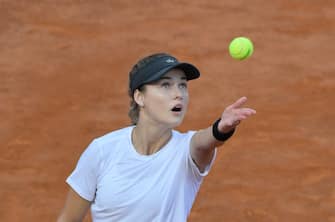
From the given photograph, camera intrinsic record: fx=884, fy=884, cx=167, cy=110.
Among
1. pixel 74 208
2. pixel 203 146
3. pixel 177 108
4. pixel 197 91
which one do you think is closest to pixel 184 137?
pixel 177 108

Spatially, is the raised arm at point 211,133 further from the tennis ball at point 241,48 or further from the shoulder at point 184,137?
the tennis ball at point 241,48

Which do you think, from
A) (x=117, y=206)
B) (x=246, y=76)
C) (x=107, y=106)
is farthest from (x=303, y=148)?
(x=117, y=206)

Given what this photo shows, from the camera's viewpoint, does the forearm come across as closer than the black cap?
Yes

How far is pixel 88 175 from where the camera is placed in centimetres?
384

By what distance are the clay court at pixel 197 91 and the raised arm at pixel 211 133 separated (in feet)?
11.8

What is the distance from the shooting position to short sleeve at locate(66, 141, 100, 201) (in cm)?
383

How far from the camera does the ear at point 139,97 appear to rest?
12.8 ft

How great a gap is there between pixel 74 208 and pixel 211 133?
2.75 ft

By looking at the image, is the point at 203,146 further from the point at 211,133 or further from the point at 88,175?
the point at 88,175

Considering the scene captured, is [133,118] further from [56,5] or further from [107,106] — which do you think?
[56,5]

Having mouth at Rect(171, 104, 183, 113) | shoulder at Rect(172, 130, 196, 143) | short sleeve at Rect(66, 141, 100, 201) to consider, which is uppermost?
mouth at Rect(171, 104, 183, 113)

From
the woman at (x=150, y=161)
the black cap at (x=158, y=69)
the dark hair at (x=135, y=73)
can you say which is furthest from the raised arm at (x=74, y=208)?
the black cap at (x=158, y=69)

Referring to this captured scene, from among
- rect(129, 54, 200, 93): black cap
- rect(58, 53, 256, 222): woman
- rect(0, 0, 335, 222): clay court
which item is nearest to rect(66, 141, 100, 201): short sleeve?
rect(58, 53, 256, 222): woman

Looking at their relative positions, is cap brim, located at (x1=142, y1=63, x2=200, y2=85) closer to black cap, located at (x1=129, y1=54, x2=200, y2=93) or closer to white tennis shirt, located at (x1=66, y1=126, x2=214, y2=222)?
black cap, located at (x1=129, y1=54, x2=200, y2=93)
